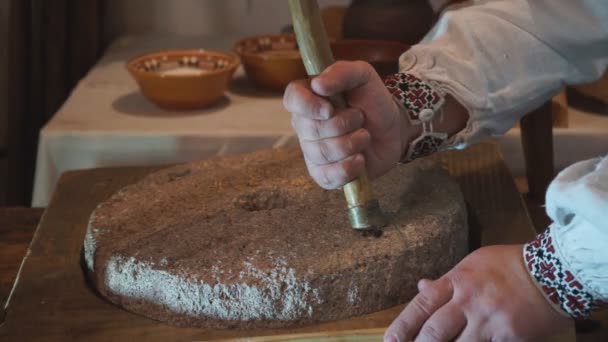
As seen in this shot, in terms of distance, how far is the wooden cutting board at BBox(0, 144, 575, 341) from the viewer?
2.64ft

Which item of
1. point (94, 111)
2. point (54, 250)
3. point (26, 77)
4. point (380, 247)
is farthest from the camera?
point (26, 77)

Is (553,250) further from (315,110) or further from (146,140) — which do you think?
(146,140)

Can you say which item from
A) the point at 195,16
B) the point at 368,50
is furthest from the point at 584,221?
the point at 195,16

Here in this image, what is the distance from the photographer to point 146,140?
1385mm

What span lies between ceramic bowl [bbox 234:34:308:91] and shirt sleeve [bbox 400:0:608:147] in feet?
1.58

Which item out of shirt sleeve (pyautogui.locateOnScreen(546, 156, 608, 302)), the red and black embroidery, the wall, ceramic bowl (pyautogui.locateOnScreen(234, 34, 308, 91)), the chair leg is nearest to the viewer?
shirt sleeve (pyautogui.locateOnScreen(546, 156, 608, 302))

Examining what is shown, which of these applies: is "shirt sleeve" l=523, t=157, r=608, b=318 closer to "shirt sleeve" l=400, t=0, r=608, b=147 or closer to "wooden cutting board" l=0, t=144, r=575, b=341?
"wooden cutting board" l=0, t=144, r=575, b=341

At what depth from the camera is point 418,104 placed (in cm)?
100

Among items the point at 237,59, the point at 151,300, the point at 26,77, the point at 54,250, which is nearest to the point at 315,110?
the point at 151,300

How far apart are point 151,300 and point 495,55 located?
520 millimetres

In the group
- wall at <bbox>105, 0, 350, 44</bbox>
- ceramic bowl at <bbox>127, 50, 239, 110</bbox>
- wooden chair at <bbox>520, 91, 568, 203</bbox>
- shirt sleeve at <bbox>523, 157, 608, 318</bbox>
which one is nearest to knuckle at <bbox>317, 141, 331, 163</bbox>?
shirt sleeve at <bbox>523, 157, 608, 318</bbox>

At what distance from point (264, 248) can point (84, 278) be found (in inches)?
8.5

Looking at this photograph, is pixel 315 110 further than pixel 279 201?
No

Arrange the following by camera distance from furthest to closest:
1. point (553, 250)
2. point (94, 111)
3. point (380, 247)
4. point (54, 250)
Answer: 1. point (94, 111)
2. point (54, 250)
3. point (380, 247)
4. point (553, 250)
